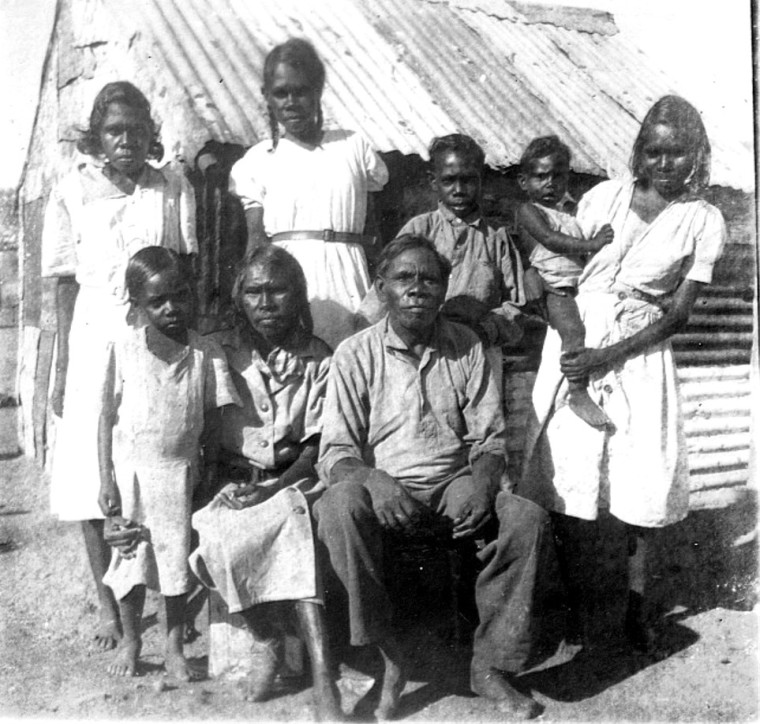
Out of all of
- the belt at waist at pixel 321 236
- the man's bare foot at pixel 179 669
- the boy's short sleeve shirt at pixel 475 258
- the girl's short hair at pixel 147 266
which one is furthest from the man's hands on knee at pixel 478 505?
the girl's short hair at pixel 147 266

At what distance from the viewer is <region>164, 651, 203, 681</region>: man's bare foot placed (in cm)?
277

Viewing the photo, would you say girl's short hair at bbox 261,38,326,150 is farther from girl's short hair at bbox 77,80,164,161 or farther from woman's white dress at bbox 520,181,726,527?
woman's white dress at bbox 520,181,726,527

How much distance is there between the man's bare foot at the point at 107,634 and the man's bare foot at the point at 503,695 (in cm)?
125

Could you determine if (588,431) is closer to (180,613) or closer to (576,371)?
(576,371)

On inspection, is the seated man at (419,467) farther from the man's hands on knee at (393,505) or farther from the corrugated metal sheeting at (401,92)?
the corrugated metal sheeting at (401,92)

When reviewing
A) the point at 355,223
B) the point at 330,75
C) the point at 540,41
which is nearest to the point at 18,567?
the point at 355,223

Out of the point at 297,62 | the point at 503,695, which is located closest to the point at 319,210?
the point at 297,62

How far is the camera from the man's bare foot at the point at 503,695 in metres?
2.61

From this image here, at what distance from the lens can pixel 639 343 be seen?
3053 millimetres

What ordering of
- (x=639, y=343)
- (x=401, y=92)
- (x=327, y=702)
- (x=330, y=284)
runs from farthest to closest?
A: (x=401, y=92)
(x=330, y=284)
(x=639, y=343)
(x=327, y=702)

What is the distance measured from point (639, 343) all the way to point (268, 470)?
1.36 metres

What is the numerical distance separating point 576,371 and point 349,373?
0.82 metres

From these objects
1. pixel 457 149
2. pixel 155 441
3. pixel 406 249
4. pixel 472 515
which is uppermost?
pixel 457 149

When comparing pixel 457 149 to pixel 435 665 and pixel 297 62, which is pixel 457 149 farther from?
pixel 435 665
